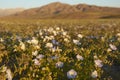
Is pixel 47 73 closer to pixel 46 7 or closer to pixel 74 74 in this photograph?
pixel 74 74

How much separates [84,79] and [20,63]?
110 cm

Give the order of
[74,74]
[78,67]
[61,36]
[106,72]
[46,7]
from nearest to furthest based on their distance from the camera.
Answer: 1. [74,74]
2. [78,67]
3. [106,72]
4. [61,36]
5. [46,7]

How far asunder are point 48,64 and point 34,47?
46.1 inches

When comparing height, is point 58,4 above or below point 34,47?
below

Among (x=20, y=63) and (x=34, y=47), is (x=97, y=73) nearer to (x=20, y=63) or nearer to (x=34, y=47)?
(x=20, y=63)

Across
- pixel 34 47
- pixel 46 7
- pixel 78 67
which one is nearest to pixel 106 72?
pixel 78 67

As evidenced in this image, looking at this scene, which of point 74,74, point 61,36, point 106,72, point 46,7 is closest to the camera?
point 74,74

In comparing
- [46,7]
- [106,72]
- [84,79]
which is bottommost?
[46,7]

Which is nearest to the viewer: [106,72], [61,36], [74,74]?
[74,74]

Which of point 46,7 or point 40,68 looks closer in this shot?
point 40,68

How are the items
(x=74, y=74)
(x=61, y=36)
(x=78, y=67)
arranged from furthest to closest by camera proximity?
(x=61, y=36)
(x=78, y=67)
(x=74, y=74)

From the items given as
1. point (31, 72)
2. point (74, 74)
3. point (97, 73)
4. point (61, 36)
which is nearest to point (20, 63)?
point (31, 72)

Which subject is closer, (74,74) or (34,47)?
(74,74)

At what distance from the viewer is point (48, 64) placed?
5.27 metres
